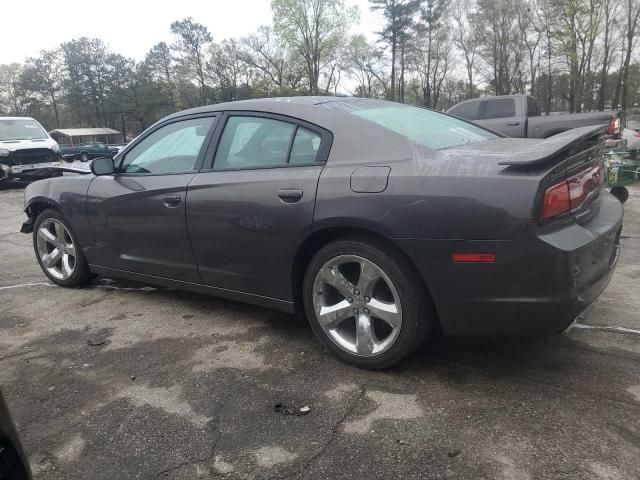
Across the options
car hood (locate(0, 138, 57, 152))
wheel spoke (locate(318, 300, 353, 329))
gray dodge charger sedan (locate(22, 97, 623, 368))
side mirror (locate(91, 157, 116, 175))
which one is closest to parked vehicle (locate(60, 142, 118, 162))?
car hood (locate(0, 138, 57, 152))

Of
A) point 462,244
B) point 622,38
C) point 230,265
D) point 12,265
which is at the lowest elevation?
point 12,265

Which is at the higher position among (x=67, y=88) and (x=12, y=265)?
(x=67, y=88)

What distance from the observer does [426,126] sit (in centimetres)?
304

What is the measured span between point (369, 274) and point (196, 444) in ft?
3.70

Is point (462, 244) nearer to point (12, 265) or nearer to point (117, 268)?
point (117, 268)

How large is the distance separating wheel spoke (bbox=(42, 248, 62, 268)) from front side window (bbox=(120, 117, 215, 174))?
3.91 feet

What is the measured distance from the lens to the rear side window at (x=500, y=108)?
9986 millimetres

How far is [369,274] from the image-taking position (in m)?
2.57

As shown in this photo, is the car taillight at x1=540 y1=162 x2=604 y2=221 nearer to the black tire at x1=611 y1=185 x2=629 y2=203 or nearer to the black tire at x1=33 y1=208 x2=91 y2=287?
the black tire at x1=611 y1=185 x2=629 y2=203

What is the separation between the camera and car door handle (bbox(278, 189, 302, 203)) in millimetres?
2742

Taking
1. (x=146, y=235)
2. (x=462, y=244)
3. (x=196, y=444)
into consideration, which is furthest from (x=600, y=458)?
(x=146, y=235)

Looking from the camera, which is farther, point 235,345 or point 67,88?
point 67,88

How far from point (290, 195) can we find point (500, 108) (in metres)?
8.64

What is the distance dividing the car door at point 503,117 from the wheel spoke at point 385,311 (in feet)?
25.7
